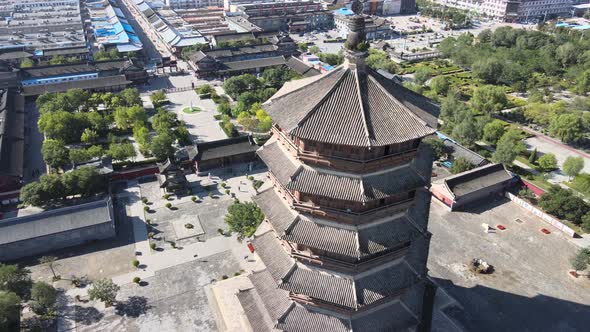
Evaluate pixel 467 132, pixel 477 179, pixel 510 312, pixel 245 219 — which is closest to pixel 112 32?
pixel 245 219

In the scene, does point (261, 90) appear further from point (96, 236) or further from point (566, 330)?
point (566, 330)

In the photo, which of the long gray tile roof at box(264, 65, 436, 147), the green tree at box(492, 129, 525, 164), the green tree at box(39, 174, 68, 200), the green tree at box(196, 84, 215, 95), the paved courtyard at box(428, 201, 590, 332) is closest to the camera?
the long gray tile roof at box(264, 65, 436, 147)

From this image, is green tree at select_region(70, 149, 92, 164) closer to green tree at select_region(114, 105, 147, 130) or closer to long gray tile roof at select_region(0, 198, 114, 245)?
long gray tile roof at select_region(0, 198, 114, 245)

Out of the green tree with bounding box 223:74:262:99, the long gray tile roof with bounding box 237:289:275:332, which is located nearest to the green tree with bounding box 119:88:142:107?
the green tree with bounding box 223:74:262:99

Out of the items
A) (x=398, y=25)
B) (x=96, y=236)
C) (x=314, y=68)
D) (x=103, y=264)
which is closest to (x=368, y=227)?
(x=103, y=264)

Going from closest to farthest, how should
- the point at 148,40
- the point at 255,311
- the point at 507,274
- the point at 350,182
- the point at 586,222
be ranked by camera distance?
1. the point at 350,182
2. the point at 255,311
3. the point at 507,274
4. the point at 586,222
5. the point at 148,40

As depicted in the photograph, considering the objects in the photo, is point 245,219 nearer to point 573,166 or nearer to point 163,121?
point 163,121
